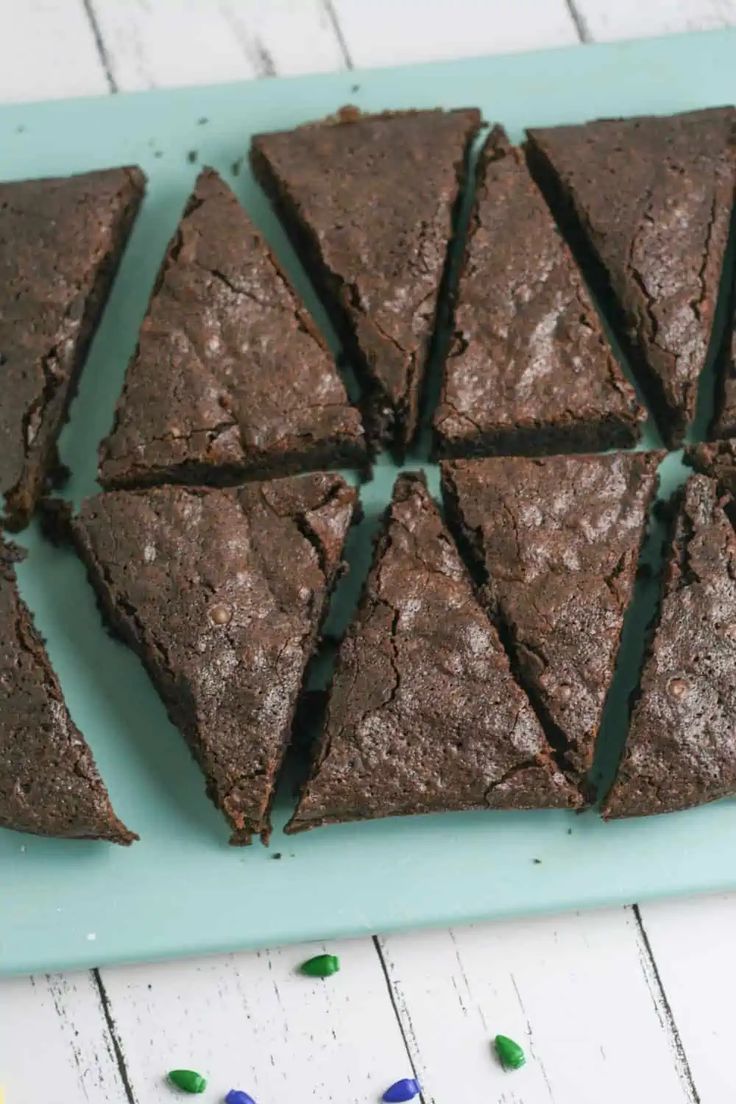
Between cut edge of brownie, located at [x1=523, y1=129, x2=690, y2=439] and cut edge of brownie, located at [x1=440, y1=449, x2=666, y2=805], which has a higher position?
cut edge of brownie, located at [x1=523, y1=129, x2=690, y2=439]

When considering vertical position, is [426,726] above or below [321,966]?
above

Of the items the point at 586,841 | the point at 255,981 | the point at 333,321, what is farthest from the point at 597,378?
the point at 255,981

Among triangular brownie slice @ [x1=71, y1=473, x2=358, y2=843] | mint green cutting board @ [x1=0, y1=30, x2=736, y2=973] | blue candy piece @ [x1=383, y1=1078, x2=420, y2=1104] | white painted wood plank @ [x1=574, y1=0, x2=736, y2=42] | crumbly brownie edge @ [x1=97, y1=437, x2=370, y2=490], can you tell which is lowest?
blue candy piece @ [x1=383, y1=1078, x2=420, y2=1104]

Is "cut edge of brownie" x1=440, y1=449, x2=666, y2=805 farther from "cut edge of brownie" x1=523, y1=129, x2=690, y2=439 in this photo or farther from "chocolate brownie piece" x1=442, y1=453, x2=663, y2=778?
"cut edge of brownie" x1=523, y1=129, x2=690, y2=439

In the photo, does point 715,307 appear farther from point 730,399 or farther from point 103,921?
point 103,921

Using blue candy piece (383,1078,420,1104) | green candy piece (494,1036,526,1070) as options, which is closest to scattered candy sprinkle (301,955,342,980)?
blue candy piece (383,1078,420,1104)

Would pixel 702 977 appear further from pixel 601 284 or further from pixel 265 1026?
pixel 601 284

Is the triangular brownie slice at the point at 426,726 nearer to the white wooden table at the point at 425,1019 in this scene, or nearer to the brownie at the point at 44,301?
the white wooden table at the point at 425,1019

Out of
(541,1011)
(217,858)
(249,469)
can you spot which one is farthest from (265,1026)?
(249,469)
